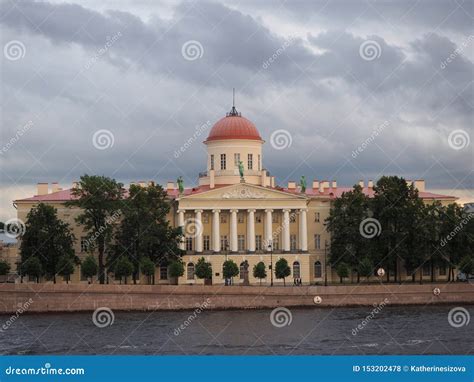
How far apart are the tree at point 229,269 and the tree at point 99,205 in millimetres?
7786

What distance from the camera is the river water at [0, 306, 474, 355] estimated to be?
139 feet

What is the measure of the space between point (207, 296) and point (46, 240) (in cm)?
1250

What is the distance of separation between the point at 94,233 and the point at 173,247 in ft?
17.6

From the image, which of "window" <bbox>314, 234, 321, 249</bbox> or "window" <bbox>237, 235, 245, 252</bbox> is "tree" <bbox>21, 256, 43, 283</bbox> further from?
"window" <bbox>314, 234, 321, 249</bbox>

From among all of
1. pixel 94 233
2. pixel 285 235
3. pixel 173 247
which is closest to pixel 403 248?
pixel 285 235

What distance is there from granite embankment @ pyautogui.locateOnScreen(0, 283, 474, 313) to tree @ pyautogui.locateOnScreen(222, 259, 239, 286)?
7693 mm

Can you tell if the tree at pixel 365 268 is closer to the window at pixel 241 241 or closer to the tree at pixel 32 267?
the window at pixel 241 241

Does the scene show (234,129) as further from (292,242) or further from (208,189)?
(292,242)

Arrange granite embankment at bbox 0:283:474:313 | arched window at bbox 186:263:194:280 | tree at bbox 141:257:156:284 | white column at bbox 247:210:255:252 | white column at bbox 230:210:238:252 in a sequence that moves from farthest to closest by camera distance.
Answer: white column at bbox 247:210:255:252 → white column at bbox 230:210:238:252 → arched window at bbox 186:263:194:280 → tree at bbox 141:257:156:284 → granite embankment at bbox 0:283:474:313

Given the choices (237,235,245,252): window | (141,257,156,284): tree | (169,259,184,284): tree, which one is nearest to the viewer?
(141,257,156,284): tree

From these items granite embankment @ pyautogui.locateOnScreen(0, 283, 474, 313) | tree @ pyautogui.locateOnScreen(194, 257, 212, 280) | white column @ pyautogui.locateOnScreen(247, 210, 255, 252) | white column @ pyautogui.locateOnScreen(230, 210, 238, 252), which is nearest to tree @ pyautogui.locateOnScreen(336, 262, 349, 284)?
granite embankment @ pyautogui.locateOnScreen(0, 283, 474, 313)

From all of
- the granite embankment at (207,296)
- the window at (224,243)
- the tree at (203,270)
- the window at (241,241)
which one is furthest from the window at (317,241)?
the granite embankment at (207,296)

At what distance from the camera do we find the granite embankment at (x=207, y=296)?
58.5 meters

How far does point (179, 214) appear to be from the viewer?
75.0m
